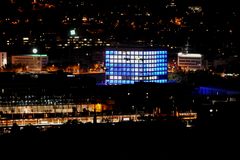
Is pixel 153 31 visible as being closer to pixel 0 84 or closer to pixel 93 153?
pixel 0 84

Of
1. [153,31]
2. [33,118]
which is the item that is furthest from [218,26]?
[33,118]

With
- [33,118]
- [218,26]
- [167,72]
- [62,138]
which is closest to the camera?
[62,138]

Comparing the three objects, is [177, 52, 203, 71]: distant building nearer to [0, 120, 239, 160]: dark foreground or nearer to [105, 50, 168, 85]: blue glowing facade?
[105, 50, 168, 85]: blue glowing facade

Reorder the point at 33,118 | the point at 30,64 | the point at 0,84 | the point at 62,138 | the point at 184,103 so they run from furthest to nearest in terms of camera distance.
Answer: the point at 30,64, the point at 0,84, the point at 184,103, the point at 33,118, the point at 62,138

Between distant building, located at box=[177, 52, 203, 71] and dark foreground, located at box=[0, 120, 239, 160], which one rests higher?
distant building, located at box=[177, 52, 203, 71]

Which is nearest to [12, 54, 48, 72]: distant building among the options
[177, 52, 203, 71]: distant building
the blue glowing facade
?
the blue glowing facade

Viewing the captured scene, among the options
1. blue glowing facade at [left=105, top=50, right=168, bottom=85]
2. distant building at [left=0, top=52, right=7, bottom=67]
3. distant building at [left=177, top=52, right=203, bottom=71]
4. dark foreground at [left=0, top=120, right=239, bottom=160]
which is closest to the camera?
dark foreground at [left=0, top=120, right=239, bottom=160]

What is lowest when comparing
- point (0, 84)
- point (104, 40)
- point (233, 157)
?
point (233, 157)
